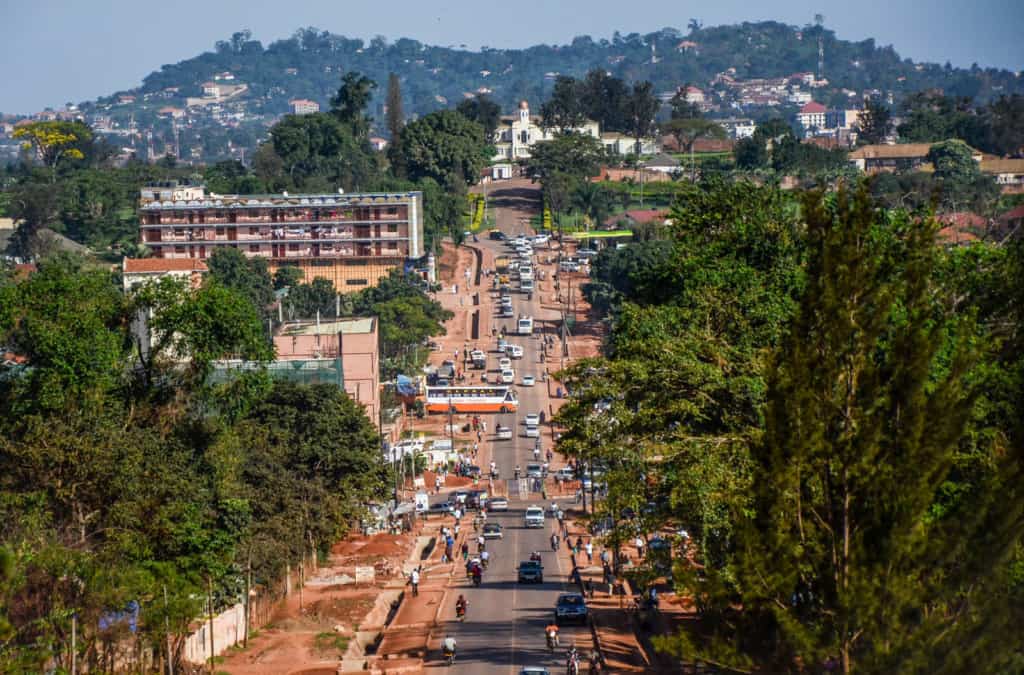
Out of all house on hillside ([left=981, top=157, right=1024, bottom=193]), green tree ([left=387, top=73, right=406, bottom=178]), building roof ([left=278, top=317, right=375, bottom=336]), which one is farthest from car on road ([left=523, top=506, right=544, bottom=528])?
house on hillside ([left=981, top=157, right=1024, bottom=193])

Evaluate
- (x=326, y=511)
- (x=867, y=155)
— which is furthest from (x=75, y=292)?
(x=867, y=155)

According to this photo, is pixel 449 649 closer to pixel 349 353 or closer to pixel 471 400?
pixel 349 353

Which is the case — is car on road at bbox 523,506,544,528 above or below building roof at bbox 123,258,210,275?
below

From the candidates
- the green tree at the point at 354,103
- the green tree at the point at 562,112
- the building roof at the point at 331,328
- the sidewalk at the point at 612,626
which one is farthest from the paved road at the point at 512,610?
the green tree at the point at 562,112

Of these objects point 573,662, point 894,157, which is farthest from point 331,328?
point 894,157

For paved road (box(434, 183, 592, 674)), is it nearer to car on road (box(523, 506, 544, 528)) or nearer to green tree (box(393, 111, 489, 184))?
car on road (box(523, 506, 544, 528))
